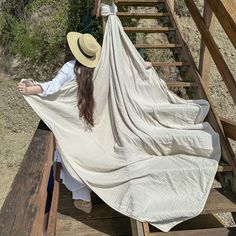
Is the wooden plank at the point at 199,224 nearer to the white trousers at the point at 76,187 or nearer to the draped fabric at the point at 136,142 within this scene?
the draped fabric at the point at 136,142

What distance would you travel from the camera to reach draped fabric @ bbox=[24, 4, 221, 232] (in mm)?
2266

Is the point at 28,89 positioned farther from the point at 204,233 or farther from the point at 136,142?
the point at 204,233

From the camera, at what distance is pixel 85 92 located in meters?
2.57

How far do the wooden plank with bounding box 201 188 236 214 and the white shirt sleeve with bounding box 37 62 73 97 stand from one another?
1.27 metres

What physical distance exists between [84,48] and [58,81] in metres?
0.31

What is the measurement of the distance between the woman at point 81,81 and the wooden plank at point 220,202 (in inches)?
32.2

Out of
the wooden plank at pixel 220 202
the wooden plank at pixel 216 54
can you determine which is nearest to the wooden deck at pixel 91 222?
the wooden plank at pixel 220 202

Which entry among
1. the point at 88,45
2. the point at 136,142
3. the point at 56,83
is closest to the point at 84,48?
the point at 88,45

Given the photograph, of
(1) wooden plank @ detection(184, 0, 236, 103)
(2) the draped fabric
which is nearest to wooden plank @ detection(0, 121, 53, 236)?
(2) the draped fabric

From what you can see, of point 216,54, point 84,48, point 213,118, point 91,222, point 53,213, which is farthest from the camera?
point 216,54

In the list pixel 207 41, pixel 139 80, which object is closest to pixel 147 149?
pixel 139 80

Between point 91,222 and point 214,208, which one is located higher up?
point 214,208

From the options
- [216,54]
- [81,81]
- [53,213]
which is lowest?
[53,213]

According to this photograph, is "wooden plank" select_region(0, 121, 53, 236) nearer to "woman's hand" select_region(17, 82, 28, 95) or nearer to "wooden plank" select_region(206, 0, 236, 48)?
"woman's hand" select_region(17, 82, 28, 95)
